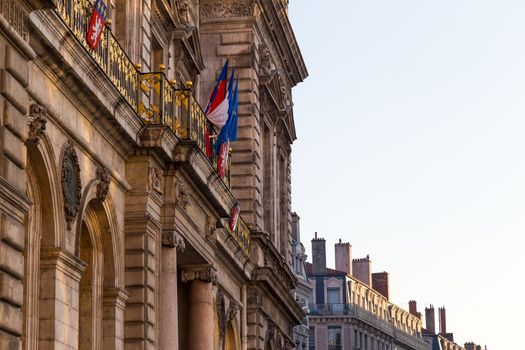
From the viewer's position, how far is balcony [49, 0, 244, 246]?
1123 inches

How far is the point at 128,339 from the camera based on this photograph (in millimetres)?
31609

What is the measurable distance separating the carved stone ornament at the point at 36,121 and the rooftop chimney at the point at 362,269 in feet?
377

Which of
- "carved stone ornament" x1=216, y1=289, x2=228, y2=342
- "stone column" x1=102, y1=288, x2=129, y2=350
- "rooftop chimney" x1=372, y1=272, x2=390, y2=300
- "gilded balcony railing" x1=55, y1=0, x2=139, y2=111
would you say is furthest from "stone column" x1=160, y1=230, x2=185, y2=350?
"rooftop chimney" x1=372, y1=272, x2=390, y2=300

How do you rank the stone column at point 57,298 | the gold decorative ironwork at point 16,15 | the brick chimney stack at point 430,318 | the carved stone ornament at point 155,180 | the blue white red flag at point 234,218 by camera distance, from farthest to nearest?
the brick chimney stack at point 430,318, the blue white red flag at point 234,218, the carved stone ornament at point 155,180, the stone column at point 57,298, the gold decorative ironwork at point 16,15

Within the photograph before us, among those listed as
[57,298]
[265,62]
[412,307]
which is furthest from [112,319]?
[412,307]

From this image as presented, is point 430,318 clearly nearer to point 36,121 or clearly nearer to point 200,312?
point 200,312

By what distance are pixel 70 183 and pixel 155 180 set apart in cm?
506

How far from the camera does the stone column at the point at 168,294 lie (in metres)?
33.3

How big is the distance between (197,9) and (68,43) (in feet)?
64.7

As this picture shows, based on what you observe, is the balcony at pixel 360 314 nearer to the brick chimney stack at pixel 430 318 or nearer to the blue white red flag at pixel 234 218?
the brick chimney stack at pixel 430 318

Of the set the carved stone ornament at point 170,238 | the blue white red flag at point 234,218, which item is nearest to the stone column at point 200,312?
the carved stone ornament at point 170,238

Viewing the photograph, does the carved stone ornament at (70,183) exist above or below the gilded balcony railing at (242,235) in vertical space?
below

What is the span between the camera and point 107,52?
100 ft

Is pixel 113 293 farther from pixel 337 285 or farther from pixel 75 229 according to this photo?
pixel 337 285
